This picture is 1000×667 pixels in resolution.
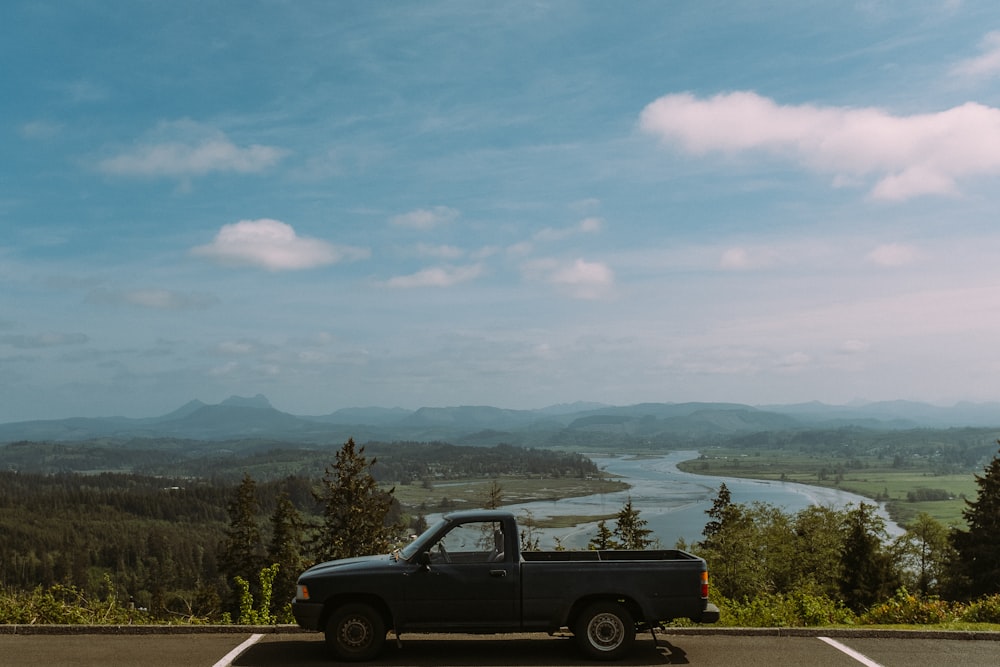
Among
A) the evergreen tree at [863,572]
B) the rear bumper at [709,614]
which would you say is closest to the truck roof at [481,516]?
the rear bumper at [709,614]

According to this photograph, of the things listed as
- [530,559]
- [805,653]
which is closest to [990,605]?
[805,653]

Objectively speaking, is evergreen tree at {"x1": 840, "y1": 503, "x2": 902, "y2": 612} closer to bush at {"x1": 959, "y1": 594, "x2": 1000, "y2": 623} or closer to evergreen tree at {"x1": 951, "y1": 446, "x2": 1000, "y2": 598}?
evergreen tree at {"x1": 951, "y1": 446, "x2": 1000, "y2": 598}

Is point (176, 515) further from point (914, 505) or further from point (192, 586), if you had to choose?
point (914, 505)

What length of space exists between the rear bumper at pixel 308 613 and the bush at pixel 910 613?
934cm

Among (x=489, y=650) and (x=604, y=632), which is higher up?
(x=604, y=632)

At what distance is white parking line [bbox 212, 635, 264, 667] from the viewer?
10.6 m

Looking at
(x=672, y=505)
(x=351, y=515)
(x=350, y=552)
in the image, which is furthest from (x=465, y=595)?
(x=672, y=505)

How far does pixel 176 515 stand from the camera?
166375mm

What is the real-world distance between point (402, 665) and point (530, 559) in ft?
7.59

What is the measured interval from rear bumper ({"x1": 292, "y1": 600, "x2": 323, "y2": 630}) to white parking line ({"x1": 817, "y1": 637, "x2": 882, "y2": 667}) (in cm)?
730

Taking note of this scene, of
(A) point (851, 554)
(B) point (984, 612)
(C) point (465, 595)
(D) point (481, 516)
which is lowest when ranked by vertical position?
(A) point (851, 554)

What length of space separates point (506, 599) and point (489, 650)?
112 cm

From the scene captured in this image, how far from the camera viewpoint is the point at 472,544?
35.8 ft

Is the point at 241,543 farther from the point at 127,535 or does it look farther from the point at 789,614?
the point at 127,535
